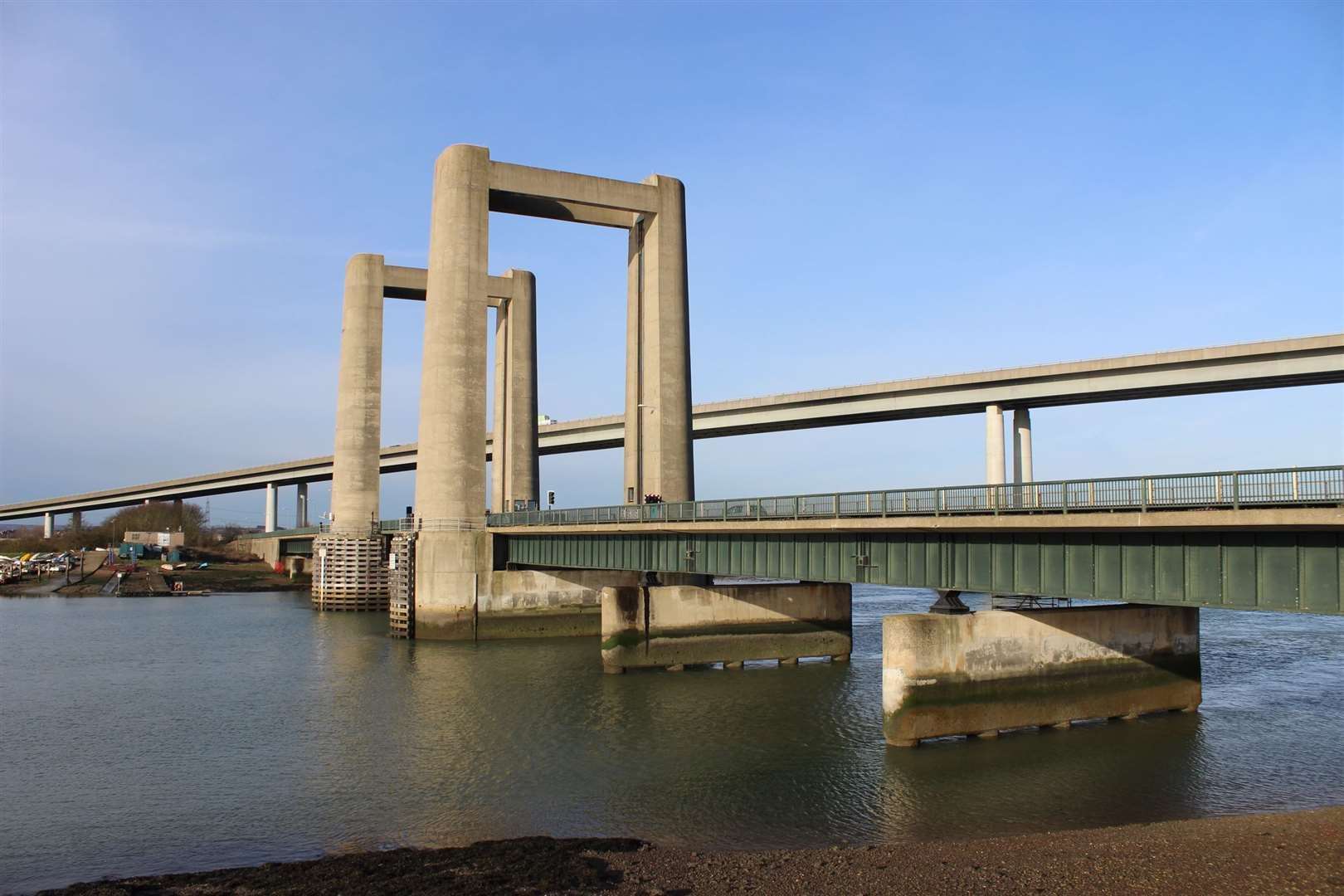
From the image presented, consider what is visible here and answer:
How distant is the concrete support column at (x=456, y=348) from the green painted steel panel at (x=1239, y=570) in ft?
145

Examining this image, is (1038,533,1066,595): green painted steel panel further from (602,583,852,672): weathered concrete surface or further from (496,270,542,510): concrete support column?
(496,270,542,510): concrete support column

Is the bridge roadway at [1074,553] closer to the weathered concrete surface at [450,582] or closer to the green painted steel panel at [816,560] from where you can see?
the green painted steel panel at [816,560]

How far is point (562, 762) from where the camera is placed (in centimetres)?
2727

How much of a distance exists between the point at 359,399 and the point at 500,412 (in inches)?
486

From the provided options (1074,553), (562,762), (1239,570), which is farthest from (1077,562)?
(562,762)

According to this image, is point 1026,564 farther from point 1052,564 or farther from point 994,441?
point 994,441

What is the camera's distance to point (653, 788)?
79.8 feet

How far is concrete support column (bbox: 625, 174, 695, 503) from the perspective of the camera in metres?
59.7

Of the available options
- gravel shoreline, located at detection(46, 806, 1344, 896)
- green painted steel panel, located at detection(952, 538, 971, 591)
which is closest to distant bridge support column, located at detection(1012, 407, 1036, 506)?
green painted steel panel, located at detection(952, 538, 971, 591)

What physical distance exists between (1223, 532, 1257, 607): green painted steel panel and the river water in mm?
4363

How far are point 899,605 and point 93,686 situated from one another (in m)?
51.4

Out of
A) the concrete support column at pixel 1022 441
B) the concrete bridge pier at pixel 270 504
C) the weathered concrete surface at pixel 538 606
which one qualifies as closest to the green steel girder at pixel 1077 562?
the weathered concrete surface at pixel 538 606

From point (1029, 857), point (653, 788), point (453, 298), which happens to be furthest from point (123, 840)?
point (453, 298)

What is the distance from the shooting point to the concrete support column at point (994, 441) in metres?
82.2
